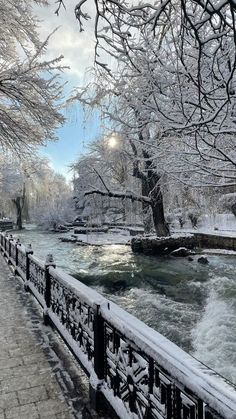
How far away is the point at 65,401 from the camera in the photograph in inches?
135

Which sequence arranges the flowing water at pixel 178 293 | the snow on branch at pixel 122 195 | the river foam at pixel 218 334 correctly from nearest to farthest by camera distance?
the river foam at pixel 218 334 < the flowing water at pixel 178 293 < the snow on branch at pixel 122 195

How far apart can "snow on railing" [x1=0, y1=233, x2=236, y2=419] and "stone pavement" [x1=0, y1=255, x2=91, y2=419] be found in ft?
0.86

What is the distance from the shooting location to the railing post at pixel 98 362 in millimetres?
3271

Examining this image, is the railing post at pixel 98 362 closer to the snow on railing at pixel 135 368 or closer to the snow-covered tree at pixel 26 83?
the snow on railing at pixel 135 368

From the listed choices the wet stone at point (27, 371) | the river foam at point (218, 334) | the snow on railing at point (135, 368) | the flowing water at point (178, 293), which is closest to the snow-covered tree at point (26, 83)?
the wet stone at point (27, 371)

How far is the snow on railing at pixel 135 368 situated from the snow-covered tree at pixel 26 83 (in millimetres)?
7021

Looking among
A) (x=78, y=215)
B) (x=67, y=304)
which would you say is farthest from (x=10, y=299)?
(x=78, y=215)

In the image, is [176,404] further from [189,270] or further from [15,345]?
[189,270]

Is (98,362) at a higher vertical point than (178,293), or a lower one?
higher

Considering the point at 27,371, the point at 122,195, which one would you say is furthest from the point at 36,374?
the point at 122,195

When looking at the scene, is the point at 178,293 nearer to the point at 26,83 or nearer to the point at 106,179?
the point at 26,83

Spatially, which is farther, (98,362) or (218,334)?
(218,334)

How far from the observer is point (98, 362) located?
3.36 meters

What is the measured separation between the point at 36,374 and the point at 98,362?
3.73 ft
